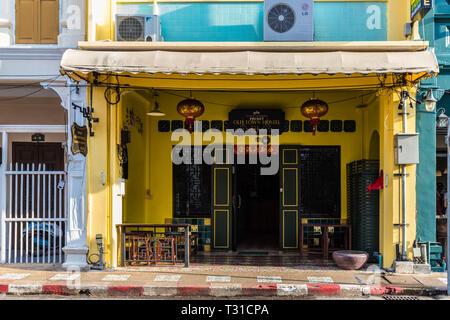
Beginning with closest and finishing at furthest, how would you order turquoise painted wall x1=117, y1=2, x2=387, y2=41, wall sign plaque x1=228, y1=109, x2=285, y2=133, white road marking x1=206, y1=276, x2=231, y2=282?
Answer: white road marking x1=206, y1=276, x2=231, y2=282
turquoise painted wall x1=117, y1=2, x2=387, y2=41
wall sign plaque x1=228, y1=109, x2=285, y2=133

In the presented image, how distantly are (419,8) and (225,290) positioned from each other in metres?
6.44

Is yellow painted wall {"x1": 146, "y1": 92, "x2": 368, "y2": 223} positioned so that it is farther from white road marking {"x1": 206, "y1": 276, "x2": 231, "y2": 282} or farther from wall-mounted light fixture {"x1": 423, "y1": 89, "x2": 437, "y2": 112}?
white road marking {"x1": 206, "y1": 276, "x2": 231, "y2": 282}

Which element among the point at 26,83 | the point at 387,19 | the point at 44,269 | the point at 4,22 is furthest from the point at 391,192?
the point at 4,22

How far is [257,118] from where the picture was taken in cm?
1264

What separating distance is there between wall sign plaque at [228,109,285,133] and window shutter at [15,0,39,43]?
522 cm

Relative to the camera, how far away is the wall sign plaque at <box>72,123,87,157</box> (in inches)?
374

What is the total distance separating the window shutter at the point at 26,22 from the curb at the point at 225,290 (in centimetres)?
534

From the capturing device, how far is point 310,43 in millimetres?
9617

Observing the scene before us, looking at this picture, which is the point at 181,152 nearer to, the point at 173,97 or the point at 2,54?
the point at 173,97

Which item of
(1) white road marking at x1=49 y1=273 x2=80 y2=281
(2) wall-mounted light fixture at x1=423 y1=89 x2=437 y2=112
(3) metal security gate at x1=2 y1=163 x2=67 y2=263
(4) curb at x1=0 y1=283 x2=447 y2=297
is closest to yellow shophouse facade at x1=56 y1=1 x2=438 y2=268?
(2) wall-mounted light fixture at x1=423 y1=89 x2=437 y2=112

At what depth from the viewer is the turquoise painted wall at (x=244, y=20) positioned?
33.4 ft

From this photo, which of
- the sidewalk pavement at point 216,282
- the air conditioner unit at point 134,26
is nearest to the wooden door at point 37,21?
the air conditioner unit at point 134,26

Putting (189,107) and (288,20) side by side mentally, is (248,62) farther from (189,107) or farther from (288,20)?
(189,107)

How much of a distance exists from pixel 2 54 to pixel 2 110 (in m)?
3.37
